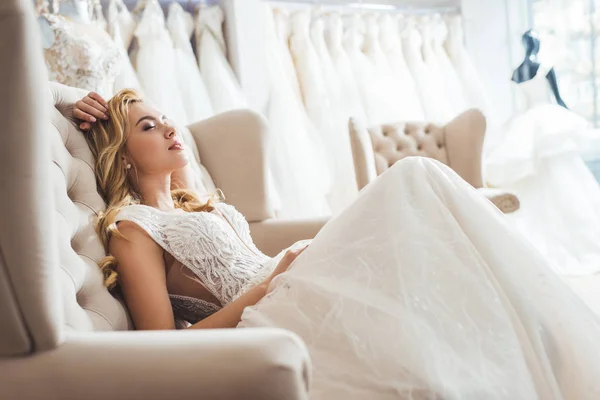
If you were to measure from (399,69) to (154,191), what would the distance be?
3159 millimetres

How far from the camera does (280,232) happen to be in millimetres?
1895

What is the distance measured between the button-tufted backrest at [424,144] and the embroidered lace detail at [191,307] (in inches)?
74.1

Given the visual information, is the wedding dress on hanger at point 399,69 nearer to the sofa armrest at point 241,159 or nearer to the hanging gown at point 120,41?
the hanging gown at point 120,41

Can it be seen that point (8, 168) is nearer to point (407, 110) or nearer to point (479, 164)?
point (479, 164)

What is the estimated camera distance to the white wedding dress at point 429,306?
34.4 inches

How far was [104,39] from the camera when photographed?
245cm

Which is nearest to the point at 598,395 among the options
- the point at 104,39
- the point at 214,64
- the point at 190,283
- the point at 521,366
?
the point at 521,366

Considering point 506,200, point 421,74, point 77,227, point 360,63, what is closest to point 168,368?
point 77,227

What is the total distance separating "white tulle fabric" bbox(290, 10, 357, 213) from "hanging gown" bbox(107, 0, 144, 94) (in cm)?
109

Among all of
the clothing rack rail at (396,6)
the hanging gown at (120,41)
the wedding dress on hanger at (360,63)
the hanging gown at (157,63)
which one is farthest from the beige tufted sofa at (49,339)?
the clothing rack rail at (396,6)

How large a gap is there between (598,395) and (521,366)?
A: 0.14 meters

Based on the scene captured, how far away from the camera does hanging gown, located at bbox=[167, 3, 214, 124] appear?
3.38 m

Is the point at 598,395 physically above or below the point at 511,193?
above

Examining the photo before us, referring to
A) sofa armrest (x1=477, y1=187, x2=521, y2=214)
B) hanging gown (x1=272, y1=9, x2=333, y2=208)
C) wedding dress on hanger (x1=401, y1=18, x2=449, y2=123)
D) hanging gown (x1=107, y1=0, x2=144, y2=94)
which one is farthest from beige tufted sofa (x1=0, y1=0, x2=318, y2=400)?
wedding dress on hanger (x1=401, y1=18, x2=449, y2=123)
